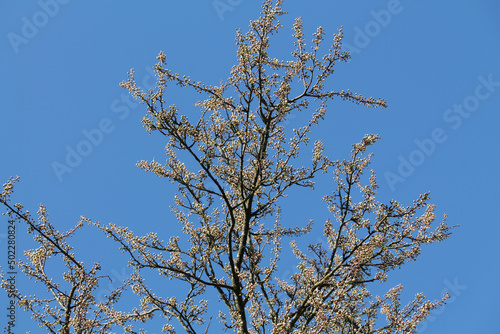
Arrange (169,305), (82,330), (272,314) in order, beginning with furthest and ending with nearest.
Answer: (272,314) < (169,305) < (82,330)

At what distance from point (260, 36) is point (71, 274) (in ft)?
19.4

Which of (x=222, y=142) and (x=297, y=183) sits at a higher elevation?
(x=222, y=142)

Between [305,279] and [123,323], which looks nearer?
[123,323]

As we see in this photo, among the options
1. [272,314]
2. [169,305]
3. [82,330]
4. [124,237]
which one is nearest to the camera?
[82,330]

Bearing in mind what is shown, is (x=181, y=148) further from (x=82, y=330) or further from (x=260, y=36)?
(x=82, y=330)

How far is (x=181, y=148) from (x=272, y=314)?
14.8ft

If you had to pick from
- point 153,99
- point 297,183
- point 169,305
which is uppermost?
point 153,99

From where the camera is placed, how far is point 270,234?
985 centimetres

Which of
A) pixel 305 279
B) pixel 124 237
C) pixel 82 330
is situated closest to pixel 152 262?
pixel 124 237

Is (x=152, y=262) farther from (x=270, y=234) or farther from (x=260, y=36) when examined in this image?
(x=260, y=36)

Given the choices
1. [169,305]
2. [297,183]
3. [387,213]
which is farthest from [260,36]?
[169,305]

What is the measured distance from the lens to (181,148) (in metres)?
7.55

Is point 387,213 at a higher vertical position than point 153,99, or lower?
lower

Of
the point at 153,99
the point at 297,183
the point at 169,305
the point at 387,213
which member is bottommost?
the point at 387,213
